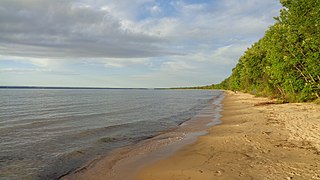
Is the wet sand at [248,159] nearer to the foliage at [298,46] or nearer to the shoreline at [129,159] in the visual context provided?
the shoreline at [129,159]

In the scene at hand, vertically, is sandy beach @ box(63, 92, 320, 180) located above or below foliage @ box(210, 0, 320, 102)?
below

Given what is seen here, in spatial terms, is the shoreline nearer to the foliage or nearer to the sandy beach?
the sandy beach

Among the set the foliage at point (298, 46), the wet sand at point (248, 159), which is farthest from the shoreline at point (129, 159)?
the foliage at point (298, 46)

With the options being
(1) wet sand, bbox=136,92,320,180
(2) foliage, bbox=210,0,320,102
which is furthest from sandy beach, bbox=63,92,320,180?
(2) foliage, bbox=210,0,320,102

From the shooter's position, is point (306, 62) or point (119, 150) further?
point (306, 62)

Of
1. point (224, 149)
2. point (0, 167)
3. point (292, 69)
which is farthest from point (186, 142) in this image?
point (292, 69)

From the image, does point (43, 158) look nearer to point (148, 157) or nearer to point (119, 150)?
point (119, 150)

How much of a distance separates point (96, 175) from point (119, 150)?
4005 mm

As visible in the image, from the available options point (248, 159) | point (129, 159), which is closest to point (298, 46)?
point (248, 159)

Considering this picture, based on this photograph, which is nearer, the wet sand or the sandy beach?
the wet sand

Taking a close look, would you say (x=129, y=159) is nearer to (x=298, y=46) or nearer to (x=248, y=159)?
(x=248, y=159)

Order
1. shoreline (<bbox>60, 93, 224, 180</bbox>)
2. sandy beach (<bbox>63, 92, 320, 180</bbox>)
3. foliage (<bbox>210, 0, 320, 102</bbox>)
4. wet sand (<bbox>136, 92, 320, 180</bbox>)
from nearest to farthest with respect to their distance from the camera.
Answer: wet sand (<bbox>136, 92, 320, 180</bbox>) < sandy beach (<bbox>63, 92, 320, 180</bbox>) < shoreline (<bbox>60, 93, 224, 180</bbox>) < foliage (<bbox>210, 0, 320, 102</bbox>)

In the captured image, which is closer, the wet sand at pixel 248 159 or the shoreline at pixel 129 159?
the wet sand at pixel 248 159

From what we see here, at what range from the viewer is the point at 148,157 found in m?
11.5
